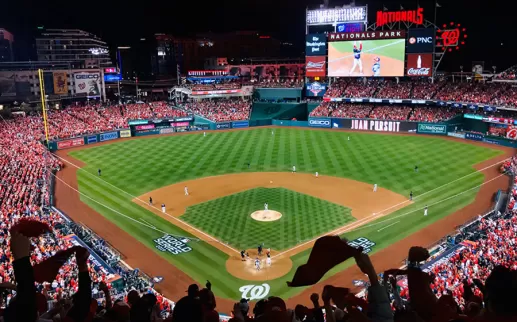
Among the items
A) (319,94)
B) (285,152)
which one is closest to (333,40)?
(319,94)

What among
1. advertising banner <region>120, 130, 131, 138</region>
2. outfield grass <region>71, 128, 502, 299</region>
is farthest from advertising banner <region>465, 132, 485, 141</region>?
advertising banner <region>120, 130, 131, 138</region>

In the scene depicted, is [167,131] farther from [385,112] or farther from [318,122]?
[385,112]

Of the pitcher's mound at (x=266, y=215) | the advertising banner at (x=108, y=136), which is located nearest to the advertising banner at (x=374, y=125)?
the advertising banner at (x=108, y=136)

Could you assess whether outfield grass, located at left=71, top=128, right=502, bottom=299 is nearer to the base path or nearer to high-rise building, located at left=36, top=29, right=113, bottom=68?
the base path

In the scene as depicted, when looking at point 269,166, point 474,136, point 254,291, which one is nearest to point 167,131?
point 269,166

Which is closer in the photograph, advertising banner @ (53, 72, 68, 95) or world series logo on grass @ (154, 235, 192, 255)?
world series logo on grass @ (154, 235, 192, 255)

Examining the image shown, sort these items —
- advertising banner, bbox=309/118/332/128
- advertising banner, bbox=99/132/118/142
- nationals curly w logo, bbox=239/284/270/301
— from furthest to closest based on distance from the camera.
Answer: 1. advertising banner, bbox=309/118/332/128
2. advertising banner, bbox=99/132/118/142
3. nationals curly w logo, bbox=239/284/270/301

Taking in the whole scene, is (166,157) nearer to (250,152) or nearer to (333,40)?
(250,152)
